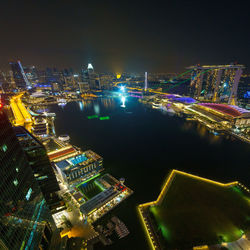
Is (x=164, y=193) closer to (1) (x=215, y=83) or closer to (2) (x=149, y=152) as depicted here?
(2) (x=149, y=152)

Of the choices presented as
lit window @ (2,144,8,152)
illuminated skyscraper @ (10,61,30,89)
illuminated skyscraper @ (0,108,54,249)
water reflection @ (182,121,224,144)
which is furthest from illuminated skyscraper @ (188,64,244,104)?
illuminated skyscraper @ (10,61,30,89)

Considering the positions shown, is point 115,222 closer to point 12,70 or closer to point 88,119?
point 88,119

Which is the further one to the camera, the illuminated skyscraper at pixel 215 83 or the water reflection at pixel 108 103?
the water reflection at pixel 108 103

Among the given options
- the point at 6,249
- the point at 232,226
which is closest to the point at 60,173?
the point at 6,249

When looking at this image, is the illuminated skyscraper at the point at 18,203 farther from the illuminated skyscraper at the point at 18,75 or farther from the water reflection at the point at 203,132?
the illuminated skyscraper at the point at 18,75

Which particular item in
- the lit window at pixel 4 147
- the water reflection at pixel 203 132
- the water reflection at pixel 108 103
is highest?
the lit window at pixel 4 147

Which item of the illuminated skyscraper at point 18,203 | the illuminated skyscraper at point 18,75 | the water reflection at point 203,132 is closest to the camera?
the illuminated skyscraper at point 18,203

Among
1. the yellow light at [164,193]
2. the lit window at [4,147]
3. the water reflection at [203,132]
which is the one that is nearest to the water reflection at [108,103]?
the water reflection at [203,132]

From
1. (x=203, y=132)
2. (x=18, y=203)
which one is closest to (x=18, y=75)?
(x=18, y=203)
